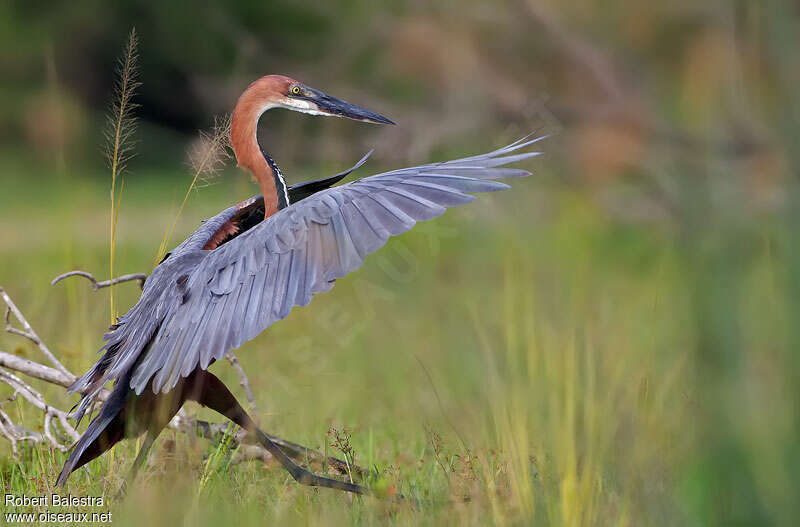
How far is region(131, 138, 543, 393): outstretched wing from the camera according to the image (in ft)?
7.36

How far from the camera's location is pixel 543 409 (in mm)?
1919

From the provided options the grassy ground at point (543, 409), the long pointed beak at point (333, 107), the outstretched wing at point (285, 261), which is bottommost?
the grassy ground at point (543, 409)

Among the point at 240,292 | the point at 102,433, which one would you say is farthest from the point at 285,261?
the point at 102,433

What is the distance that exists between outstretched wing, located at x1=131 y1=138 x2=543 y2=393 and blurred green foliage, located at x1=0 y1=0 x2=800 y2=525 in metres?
0.21

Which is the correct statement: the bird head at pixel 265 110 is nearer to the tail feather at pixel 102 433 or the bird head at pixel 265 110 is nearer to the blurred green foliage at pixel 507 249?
the blurred green foliage at pixel 507 249

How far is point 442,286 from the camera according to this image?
19.0 ft

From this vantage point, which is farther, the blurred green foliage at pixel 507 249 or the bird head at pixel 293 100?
the bird head at pixel 293 100

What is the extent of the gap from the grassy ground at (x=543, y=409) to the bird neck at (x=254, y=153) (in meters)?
0.64

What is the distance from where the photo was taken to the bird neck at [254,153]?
3072 mm

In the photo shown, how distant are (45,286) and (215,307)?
3.08 meters

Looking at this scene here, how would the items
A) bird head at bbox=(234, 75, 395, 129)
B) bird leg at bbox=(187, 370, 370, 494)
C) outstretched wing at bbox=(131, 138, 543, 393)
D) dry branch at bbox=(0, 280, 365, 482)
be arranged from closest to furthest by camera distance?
outstretched wing at bbox=(131, 138, 543, 393) → bird leg at bbox=(187, 370, 370, 494) → dry branch at bbox=(0, 280, 365, 482) → bird head at bbox=(234, 75, 395, 129)

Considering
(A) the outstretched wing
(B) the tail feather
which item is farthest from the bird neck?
(B) the tail feather

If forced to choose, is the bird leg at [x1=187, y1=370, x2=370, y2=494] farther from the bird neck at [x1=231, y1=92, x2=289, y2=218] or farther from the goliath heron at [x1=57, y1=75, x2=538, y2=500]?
the bird neck at [x1=231, y1=92, x2=289, y2=218]

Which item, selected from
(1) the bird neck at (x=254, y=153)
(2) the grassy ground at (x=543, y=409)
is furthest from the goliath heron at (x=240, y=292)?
(1) the bird neck at (x=254, y=153)
